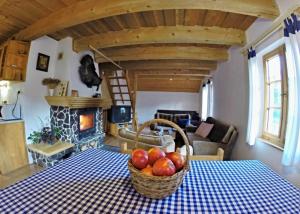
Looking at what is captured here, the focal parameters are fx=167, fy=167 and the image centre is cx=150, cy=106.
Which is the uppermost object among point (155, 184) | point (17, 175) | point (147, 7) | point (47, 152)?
point (147, 7)

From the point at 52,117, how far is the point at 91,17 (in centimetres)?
233

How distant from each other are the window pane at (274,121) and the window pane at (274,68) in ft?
1.43

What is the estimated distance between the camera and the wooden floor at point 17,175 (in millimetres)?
2434

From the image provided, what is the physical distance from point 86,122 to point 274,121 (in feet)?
11.7

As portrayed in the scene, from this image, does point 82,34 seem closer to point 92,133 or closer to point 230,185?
point 92,133

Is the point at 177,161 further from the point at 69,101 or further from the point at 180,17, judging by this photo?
the point at 69,101

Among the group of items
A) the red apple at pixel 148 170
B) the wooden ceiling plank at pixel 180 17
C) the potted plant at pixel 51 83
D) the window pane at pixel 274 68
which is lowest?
the red apple at pixel 148 170

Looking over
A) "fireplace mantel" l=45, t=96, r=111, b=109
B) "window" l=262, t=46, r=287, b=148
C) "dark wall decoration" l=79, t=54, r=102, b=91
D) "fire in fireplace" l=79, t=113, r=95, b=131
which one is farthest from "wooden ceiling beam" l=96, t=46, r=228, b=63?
"fire in fireplace" l=79, t=113, r=95, b=131

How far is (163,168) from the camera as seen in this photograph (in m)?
0.75


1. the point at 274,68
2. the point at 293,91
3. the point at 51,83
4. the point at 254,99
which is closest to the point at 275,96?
the point at 254,99

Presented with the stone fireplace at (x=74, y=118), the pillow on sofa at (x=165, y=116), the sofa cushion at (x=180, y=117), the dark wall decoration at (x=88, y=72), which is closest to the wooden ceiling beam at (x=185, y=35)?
the dark wall decoration at (x=88, y=72)

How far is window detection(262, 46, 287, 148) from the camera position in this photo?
6.50 ft

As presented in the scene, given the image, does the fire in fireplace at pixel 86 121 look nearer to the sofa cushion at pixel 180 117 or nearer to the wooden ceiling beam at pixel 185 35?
the wooden ceiling beam at pixel 185 35

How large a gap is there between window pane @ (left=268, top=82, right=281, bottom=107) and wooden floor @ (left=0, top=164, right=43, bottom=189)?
12.5 feet
